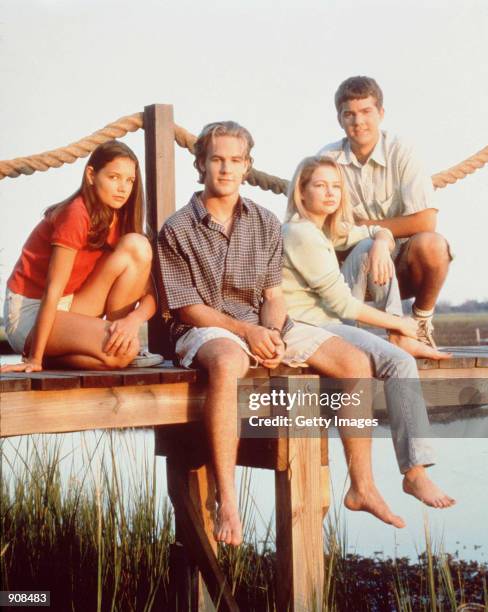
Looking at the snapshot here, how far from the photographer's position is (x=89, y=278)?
2.99m

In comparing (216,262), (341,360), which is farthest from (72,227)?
(341,360)

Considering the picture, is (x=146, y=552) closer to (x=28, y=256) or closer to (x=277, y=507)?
(x=277, y=507)

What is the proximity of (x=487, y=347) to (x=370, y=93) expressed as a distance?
3.90 ft

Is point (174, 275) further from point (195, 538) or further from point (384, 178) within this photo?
point (384, 178)

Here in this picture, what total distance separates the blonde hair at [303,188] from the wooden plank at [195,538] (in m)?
0.98

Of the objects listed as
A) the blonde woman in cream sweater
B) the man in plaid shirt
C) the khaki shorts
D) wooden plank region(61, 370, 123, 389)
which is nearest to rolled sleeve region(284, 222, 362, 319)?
the blonde woman in cream sweater

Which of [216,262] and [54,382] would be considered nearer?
[54,382]

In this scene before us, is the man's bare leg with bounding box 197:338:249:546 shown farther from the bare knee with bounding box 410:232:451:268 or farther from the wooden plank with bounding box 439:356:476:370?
the bare knee with bounding box 410:232:451:268

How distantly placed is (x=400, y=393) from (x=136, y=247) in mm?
892

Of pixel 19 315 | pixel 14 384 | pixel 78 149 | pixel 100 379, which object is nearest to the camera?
pixel 14 384

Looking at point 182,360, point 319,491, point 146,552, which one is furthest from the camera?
point 146,552

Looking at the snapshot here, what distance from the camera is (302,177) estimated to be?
3.28m

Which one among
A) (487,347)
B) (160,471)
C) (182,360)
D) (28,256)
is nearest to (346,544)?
(160,471)

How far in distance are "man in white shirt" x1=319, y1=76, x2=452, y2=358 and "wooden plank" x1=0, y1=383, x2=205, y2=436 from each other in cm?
107
